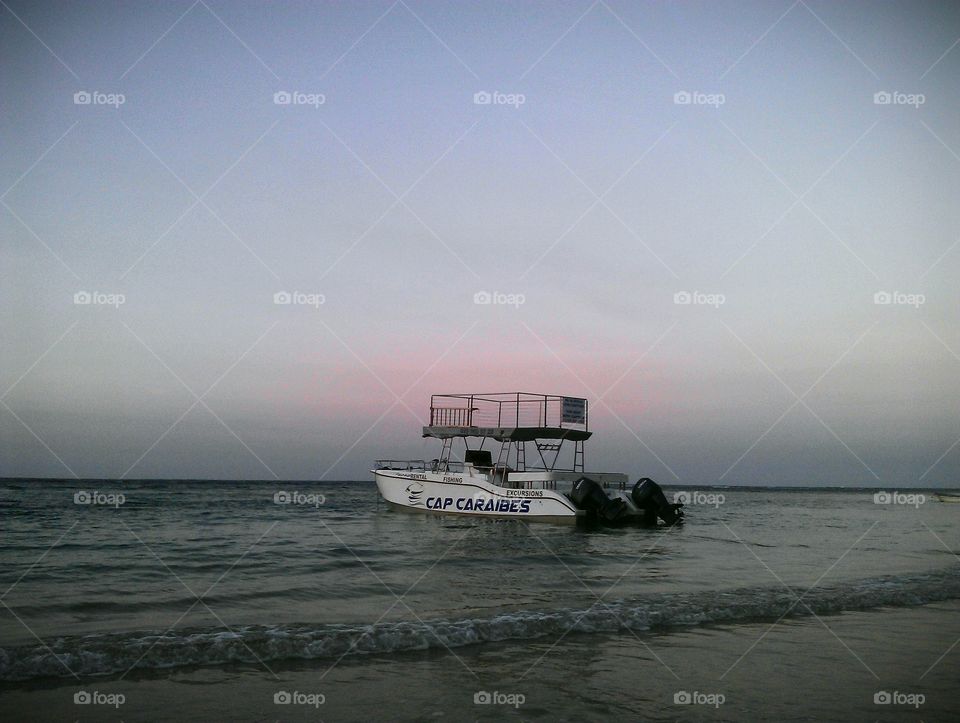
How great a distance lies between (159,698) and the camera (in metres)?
7.96

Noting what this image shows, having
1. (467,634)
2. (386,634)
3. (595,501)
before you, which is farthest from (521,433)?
(386,634)

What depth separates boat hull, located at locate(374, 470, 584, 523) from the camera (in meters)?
29.5

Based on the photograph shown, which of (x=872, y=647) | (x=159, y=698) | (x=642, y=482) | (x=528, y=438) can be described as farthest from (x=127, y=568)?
(x=642, y=482)

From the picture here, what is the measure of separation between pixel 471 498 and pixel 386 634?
2062 centimetres

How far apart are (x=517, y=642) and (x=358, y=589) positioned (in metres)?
5.03

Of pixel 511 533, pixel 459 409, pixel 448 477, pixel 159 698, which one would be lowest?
pixel 159 698

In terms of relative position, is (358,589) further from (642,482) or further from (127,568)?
(642,482)

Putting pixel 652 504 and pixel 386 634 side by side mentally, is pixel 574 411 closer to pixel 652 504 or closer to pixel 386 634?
pixel 652 504

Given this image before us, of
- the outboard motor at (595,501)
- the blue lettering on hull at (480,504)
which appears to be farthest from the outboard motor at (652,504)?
the blue lettering on hull at (480,504)

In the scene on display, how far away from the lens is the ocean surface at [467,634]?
7938mm

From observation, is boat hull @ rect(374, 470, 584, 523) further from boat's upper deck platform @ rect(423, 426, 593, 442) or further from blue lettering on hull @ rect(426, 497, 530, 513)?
boat's upper deck platform @ rect(423, 426, 593, 442)

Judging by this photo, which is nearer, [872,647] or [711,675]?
[711,675]

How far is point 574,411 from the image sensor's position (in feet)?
104

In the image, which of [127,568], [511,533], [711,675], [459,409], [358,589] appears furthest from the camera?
[459,409]
